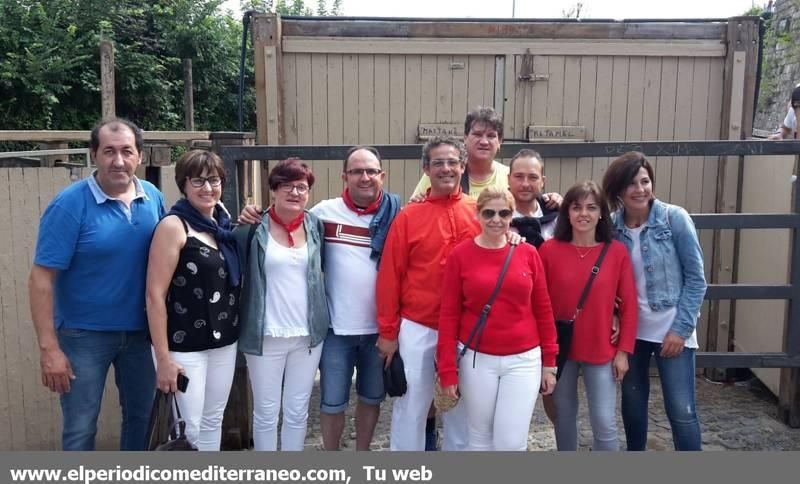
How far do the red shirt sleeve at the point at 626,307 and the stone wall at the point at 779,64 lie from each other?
9.67 metres

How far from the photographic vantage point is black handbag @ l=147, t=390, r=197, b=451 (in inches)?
106

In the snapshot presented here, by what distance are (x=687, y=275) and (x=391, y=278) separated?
4.22ft

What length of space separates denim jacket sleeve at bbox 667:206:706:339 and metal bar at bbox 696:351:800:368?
1.02 m

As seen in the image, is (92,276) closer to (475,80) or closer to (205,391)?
(205,391)

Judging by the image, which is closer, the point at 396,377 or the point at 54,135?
the point at 396,377

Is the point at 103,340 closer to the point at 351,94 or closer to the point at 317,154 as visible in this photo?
the point at 317,154

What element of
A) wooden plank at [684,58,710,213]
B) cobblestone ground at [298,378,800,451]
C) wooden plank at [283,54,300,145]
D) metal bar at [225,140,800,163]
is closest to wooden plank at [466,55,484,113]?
wooden plank at [283,54,300,145]

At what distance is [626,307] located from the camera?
9.43 feet

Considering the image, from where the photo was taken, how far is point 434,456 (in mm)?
2877

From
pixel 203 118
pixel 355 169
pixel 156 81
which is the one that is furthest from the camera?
pixel 203 118

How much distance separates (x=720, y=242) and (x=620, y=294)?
307 centimetres

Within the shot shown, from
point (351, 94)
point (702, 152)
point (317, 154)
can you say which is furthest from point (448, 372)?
point (351, 94)

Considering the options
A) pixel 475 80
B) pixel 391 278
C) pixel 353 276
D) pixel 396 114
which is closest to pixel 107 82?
pixel 396 114

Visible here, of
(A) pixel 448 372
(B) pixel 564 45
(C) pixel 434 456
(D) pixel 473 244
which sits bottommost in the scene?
(C) pixel 434 456
